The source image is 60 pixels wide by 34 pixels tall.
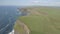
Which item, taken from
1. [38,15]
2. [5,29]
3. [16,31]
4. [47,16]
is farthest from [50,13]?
[5,29]

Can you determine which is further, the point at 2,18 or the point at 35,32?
the point at 2,18

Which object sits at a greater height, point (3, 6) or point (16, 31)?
→ point (3, 6)

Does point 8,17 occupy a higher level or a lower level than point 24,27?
higher

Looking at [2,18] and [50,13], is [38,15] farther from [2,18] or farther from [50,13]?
[2,18]

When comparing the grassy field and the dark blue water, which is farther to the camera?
the dark blue water

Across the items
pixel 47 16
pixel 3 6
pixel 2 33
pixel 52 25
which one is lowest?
pixel 2 33

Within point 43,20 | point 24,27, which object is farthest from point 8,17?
point 43,20

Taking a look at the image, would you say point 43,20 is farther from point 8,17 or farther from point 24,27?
point 8,17

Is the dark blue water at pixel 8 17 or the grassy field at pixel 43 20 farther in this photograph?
the dark blue water at pixel 8 17
